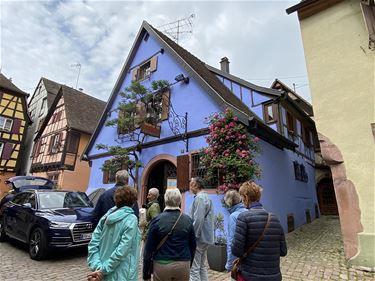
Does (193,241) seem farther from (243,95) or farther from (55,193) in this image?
(243,95)

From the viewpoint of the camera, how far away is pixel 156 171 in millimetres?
10844

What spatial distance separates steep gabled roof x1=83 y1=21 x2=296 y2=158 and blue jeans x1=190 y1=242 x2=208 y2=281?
415 centimetres

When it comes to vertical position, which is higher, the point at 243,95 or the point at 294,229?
the point at 243,95

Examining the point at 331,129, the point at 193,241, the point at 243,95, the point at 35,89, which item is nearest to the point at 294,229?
the point at 331,129

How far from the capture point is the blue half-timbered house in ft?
27.6

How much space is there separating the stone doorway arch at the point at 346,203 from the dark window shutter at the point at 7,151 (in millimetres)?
24862

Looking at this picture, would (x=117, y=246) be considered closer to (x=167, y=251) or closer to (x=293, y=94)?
(x=167, y=251)

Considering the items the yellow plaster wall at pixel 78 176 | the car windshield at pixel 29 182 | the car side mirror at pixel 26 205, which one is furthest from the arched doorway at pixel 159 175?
the yellow plaster wall at pixel 78 176

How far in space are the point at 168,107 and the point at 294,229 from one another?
22.7 feet

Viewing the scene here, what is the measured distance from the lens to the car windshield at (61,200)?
6666 millimetres

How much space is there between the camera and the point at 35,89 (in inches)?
1077

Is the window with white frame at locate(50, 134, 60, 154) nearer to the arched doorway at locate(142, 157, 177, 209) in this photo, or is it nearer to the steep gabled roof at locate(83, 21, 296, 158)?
the steep gabled roof at locate(83, 21, 296, 158)

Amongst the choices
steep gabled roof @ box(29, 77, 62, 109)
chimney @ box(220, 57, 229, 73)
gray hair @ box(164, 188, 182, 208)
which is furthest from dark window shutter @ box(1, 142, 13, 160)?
gray hair @ box(164, 188, 182, 208)

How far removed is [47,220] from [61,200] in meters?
1.33
